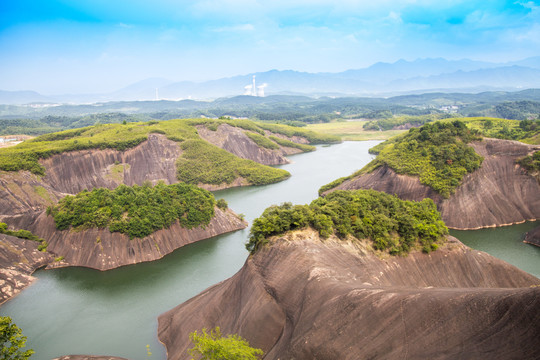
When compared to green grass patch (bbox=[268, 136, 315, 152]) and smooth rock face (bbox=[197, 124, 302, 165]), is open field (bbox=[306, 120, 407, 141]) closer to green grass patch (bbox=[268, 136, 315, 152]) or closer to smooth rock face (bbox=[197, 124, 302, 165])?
green grass patch (bbox=[268, 136, 315, 152])

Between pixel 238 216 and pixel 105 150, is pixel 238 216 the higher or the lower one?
the lower one

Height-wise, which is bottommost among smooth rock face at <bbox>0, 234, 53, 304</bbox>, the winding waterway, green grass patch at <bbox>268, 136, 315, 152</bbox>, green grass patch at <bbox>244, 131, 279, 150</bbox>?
the winding waterway

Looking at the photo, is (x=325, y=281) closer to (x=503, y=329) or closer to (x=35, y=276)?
(x=503, y=329)

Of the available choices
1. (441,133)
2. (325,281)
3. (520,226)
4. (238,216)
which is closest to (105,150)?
(238,216)

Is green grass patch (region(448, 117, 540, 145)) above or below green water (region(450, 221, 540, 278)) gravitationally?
above

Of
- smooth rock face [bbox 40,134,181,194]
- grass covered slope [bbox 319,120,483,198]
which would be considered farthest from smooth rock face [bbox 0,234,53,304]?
grass covered slope [bbox 319,120,483,198]

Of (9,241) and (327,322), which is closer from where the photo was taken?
(327,322)
